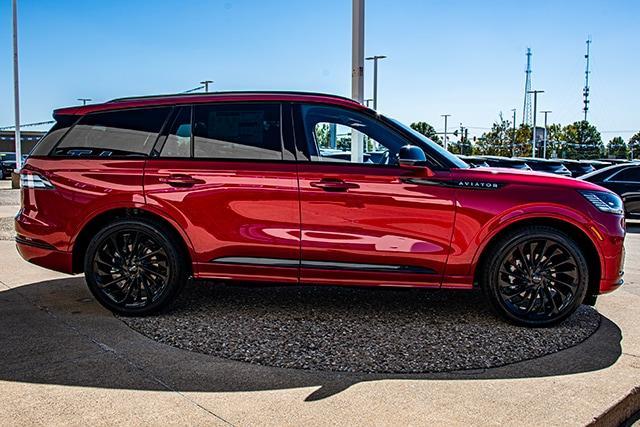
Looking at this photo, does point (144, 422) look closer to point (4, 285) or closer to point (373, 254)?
point (373, 254)

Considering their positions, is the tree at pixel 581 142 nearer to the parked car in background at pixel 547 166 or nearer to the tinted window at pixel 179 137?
the parked car in background at pixel 547 166

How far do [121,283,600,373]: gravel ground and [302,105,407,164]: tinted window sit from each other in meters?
1.30

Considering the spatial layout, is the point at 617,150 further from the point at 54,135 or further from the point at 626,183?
the point at 54,135

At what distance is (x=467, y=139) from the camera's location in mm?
94500

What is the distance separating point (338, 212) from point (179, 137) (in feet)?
4.80

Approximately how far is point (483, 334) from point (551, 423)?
4.68 ft

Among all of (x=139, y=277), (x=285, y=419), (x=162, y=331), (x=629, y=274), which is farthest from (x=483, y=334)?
(x=629, y=274)

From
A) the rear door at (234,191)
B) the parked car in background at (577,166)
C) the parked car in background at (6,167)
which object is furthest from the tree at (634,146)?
the rear door at (234,191)

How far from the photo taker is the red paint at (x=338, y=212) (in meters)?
4.66

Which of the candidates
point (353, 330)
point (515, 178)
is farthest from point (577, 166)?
point (353, 330)

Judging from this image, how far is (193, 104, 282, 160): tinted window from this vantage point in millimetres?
4871

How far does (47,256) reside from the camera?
5.14 metres

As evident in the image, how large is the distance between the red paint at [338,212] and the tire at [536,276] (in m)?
0.14

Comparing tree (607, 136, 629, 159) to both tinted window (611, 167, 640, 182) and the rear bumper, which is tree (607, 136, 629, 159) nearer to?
tinted window (611, 167, 640, 182)
